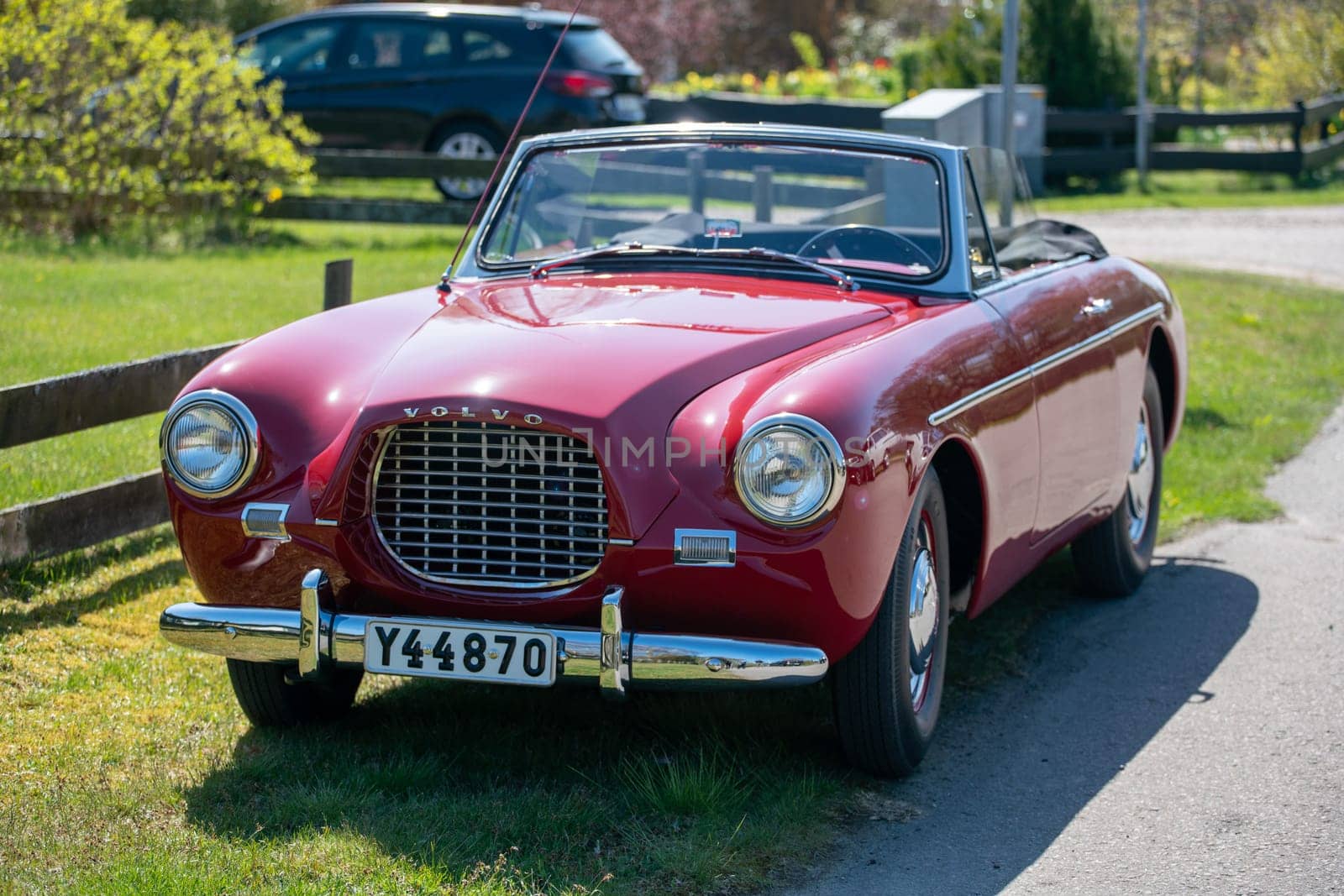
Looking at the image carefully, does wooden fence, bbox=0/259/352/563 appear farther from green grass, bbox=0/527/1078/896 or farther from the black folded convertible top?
the black folded convertible top

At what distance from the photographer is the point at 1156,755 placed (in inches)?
178

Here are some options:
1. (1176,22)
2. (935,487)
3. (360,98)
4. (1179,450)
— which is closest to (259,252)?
(360,98)

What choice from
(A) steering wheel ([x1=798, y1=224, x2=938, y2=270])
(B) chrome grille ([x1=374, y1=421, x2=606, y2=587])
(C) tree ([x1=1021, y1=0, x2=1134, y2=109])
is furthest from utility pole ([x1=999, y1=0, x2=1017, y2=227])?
(C) tree ([x1=1021, y1=0, x2=1134, y2=109])

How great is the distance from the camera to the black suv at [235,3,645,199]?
15.0m

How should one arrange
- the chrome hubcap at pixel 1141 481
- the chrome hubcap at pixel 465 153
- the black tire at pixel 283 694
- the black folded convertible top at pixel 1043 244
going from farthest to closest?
the chrome hubcap at pixel 465 153 → the chrome hubcap at pixel 1141 481 → the black folded convertible top at pixel 1043 244 → the black tire at pixel 283 694

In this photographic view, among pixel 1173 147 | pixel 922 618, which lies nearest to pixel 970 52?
pixel 1173 147

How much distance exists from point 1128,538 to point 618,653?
116 inches

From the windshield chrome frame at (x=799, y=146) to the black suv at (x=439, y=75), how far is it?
380 inches

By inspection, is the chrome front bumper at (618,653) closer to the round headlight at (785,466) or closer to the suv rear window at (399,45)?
the round headlight at (785,466)

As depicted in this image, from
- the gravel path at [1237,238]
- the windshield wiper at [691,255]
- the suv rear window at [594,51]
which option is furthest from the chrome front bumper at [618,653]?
the suv rear window at [594,51]

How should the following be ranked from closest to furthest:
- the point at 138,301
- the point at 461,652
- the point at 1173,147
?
the point at 461,652 → the point at 138,301 → the point at 1173,147

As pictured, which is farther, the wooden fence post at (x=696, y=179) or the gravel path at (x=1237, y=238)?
the gravel path at (x=1237, y=238)

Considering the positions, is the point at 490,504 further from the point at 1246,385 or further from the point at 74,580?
the point at 1246,385

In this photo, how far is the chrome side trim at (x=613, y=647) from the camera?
373 centimetres
